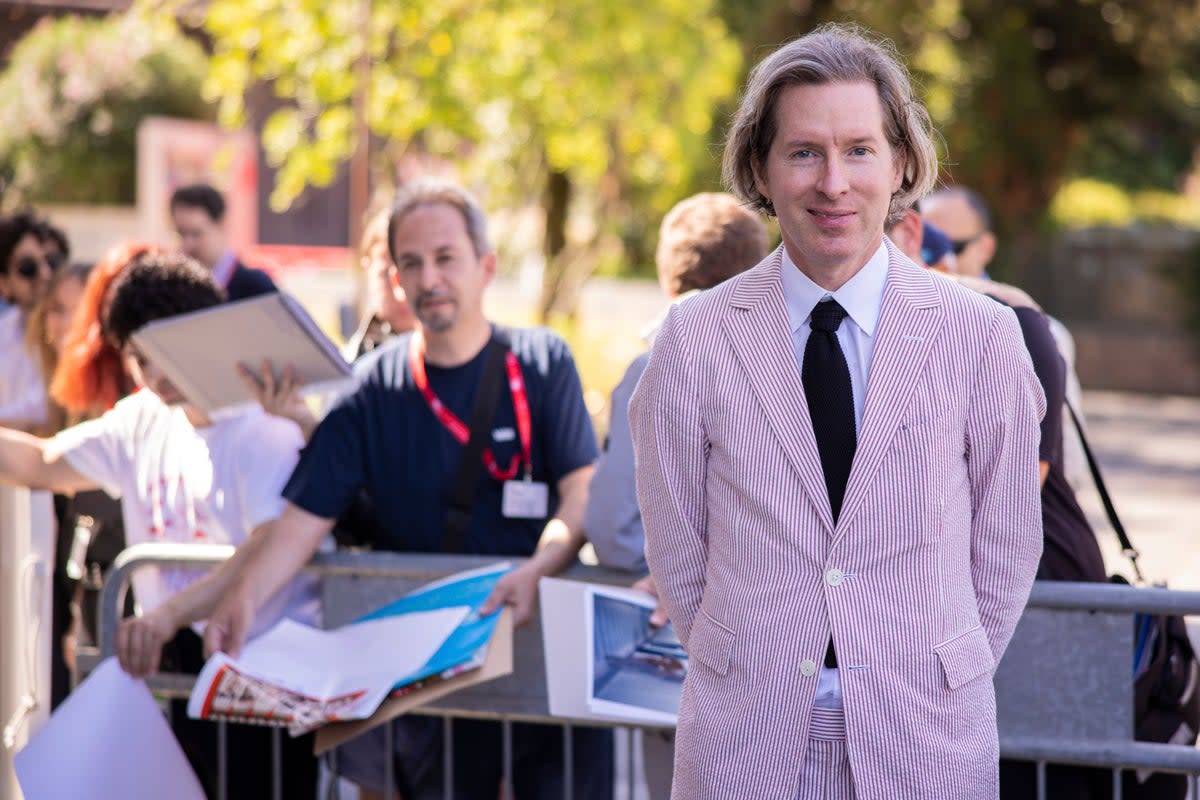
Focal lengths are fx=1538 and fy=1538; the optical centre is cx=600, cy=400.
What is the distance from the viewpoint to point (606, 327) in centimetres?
2006

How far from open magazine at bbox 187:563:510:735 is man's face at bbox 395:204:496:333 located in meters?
0.68

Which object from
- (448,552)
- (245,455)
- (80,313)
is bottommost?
(448,552)

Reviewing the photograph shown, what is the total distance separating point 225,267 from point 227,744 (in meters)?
Answer: 3.86

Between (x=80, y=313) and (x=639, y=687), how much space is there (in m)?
1.97

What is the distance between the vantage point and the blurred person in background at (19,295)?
5828 mm

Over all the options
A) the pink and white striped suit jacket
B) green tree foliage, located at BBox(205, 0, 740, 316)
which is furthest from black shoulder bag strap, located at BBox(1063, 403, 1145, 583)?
green tree foliage, located at BBox(205, 0, 740, 316)

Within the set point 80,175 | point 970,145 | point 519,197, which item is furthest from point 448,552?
point 970,145

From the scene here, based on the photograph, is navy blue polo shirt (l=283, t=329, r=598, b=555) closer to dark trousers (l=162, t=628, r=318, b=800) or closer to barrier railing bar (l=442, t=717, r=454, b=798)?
barrier railing bar (l=442, t=717, r=454, b=798)

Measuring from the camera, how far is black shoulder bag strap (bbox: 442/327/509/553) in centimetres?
382

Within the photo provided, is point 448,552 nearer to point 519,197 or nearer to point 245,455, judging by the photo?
point 245,455

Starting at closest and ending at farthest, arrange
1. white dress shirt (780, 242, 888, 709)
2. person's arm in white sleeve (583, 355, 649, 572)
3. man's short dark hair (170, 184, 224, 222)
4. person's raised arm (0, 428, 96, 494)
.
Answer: white dress shirt (780, 242, 888, 709) → person's arm in white sleeve (583, 355, 649, 572) → person's raised arm (0, 428, 96, 494) → man's short dark hair (170, 184, 224, 222)

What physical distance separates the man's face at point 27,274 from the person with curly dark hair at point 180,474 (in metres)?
2.27

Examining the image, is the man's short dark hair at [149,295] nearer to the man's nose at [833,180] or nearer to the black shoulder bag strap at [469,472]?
the black shoulder bag strap at [469,472]

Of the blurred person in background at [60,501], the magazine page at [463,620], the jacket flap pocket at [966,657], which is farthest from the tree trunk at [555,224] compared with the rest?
the jacket flap pocket at [966,657]
